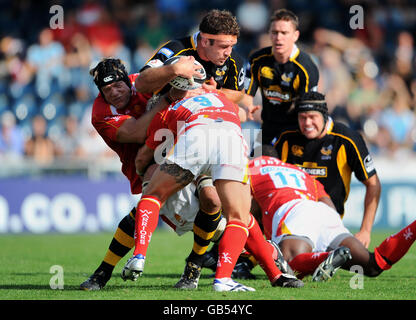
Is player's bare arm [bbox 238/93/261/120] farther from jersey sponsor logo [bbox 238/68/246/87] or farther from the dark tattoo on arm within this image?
the dark tattoo on arm

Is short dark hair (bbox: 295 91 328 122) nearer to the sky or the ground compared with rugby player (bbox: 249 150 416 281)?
nearer to the sky

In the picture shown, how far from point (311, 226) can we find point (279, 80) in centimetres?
260

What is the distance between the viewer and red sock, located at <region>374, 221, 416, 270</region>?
6.91 meters

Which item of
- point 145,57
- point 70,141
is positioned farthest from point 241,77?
point 145,57

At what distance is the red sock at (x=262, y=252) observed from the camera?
6.31 m

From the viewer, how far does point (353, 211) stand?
14.6 meters

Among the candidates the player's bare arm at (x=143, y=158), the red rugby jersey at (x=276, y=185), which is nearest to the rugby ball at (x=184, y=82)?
the player's bare arm at (x=143, y=158)

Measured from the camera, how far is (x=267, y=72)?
31.8 feet

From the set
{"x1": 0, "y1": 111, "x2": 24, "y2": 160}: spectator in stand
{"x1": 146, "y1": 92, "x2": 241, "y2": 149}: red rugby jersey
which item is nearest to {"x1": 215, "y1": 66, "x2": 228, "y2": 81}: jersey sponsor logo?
{"x1": 146, "y1": 92, "x2": 241, "y2": 149}: red rugby jersey

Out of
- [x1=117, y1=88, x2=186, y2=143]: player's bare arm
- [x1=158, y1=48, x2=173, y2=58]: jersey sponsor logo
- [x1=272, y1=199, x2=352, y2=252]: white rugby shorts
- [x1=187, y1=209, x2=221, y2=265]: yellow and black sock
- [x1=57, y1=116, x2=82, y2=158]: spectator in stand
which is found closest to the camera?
[x1=117, y1=88, x2=186, y2=143]: player's bare arm

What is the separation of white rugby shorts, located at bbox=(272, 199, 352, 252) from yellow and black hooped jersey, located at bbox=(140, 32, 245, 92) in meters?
1.44
